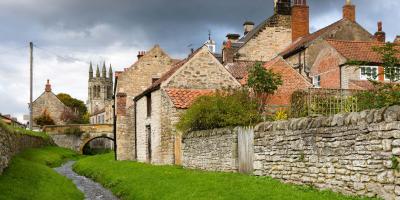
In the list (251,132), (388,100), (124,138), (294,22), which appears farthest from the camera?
(294,22)

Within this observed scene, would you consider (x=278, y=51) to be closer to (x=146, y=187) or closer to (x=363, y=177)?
(x=146, y=187)

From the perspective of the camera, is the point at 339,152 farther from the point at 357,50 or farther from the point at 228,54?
the point at 228,54

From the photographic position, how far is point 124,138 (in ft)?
131

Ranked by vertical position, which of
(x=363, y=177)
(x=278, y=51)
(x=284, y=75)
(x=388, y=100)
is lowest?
(x=363, y=177)

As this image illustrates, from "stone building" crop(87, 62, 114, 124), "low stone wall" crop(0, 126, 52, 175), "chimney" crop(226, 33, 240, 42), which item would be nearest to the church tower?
"stone building" crop(87, 62, 114, 124)

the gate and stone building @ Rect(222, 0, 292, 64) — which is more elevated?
stone building @ Rect(222, 0, 292, 64)

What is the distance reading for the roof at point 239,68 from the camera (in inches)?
1692

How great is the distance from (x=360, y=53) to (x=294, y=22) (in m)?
15.7

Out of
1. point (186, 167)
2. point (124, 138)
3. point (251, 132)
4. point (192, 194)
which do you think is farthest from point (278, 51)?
point (192, 194)

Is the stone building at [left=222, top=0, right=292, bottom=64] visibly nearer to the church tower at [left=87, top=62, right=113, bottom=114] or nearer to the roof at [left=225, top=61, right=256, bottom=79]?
the roof at [left=225, top=61, right=256, bottom=79]

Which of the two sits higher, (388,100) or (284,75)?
(284,75)

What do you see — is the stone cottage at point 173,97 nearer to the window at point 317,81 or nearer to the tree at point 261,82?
the tree at point 261,82

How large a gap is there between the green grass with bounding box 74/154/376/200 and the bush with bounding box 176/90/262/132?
9.23 ft

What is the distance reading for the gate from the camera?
1961 cm
